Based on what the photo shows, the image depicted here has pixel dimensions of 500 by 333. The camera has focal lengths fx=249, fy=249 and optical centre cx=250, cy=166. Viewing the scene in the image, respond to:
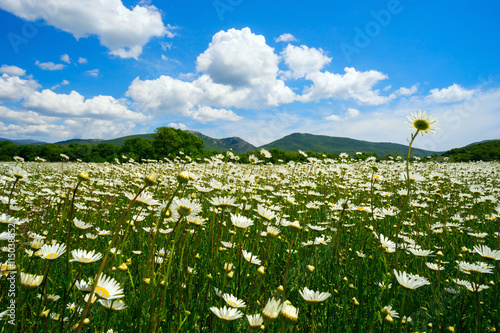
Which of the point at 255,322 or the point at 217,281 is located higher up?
the point at 255,322

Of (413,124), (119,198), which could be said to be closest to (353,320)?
(413,124)

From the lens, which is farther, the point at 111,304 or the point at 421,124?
the point at 421,124

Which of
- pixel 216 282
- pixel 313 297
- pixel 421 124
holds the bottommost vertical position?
pixel 216 282

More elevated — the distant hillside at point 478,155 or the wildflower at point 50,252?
the distant hillside at point 478,155

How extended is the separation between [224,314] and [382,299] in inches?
75.3

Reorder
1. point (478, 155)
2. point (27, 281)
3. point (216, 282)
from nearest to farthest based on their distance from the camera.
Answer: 1. point (27, 281)
2. point (216, 282)
3. point (478, 155)

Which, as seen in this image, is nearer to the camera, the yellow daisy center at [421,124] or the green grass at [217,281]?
the green grass at [217,281]

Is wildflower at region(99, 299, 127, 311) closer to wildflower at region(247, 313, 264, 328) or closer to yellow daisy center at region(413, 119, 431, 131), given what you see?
wildflower at region(247, 313, 264, 328)

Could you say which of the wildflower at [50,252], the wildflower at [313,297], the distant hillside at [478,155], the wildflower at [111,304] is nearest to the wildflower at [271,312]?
the wildflower at [313,297]

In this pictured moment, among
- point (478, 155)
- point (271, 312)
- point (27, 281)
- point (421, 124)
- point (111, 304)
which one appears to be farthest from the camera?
point (478, 155)

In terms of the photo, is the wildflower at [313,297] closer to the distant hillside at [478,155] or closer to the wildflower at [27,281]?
the wildflower at [27,281]

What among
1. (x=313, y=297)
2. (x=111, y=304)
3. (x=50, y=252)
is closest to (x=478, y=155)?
(x=313, y=297)

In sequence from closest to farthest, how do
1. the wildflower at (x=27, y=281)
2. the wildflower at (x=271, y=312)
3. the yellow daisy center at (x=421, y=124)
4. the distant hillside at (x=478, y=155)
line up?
the wildflower at (x=271, y=312), the wildflower at (x=27, y=281), the yellow daisy center at (x=421, y=124), the distant hillside at (x=478, y=155)

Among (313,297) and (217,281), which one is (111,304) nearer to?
(313,297)
